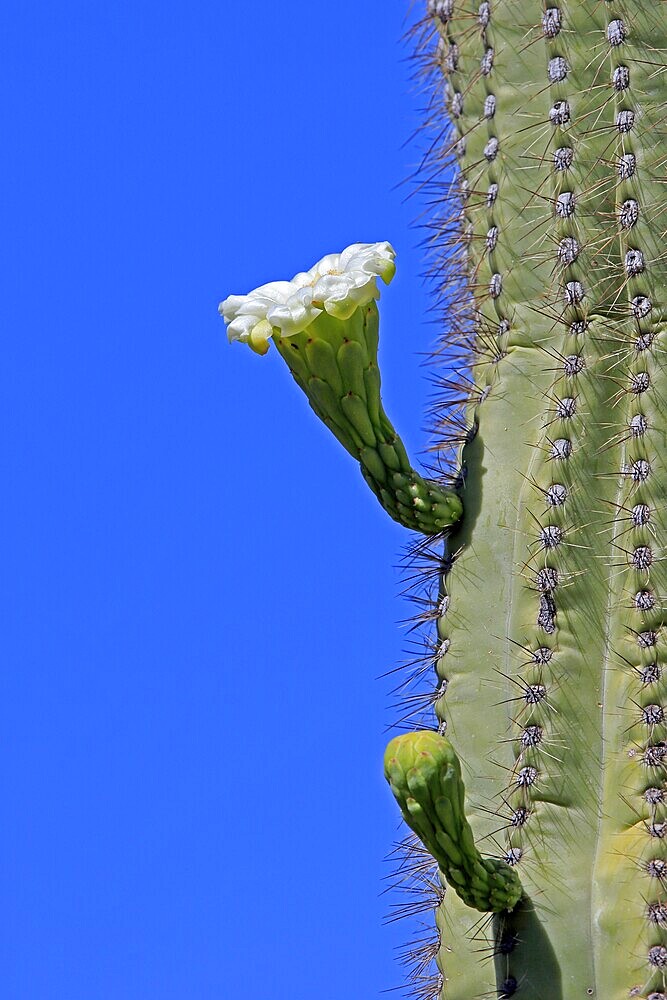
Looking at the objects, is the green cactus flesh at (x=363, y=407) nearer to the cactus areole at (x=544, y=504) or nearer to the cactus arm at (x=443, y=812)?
the cactus areole at (x=544, y=504)

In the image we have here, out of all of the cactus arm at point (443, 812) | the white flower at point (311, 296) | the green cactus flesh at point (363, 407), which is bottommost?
the cactus arm at point (443, 812)

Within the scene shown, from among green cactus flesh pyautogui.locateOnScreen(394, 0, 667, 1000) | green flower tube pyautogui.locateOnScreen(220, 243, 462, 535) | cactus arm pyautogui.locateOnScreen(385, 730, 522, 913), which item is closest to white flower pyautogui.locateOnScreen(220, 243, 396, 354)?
green flower tube pyautogui.locateOnScreen(220, 243, 462, 535)

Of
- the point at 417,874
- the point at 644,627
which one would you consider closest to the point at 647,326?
the point at 644,627

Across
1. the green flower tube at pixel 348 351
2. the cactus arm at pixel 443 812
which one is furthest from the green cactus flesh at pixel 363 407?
the cactus arm at pixel 443 812

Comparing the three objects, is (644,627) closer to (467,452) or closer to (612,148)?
(467,452)

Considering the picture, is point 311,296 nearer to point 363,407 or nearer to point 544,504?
point 363,407

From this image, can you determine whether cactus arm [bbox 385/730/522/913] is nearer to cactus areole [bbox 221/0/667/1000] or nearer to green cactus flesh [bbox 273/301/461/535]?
cactus areole [bbox 221/0/667/1000]

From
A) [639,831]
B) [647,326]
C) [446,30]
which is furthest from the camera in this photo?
[446,30]
